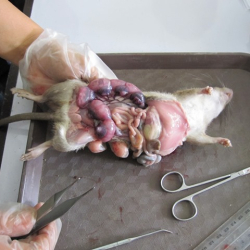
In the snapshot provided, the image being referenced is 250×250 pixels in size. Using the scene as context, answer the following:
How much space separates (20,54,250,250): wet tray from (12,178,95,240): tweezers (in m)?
0.26

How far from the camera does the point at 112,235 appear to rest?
103 cm

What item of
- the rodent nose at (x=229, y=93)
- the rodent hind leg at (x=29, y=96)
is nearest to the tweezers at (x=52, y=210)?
the rodent hind leg at (x=29, y=96)

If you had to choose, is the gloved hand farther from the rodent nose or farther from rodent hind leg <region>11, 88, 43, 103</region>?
the rodent nose

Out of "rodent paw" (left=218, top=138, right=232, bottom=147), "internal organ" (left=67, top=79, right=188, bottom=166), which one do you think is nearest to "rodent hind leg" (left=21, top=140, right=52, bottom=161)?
"internal organ" (left=67, top=79, right=188, bottom=166)

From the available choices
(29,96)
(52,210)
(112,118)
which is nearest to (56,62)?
(29,96)

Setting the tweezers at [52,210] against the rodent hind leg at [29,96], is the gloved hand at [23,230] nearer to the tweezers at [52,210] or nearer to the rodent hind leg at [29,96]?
the tweezers at [52,210]

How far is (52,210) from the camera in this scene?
75cm

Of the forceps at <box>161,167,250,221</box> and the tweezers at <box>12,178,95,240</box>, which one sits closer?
the tweezers at <box>12,178,95,240</box>

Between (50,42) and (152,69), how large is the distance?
454 millimetres

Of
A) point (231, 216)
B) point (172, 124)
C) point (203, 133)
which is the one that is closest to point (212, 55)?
point (203, 133)

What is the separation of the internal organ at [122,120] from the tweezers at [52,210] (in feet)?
0.72

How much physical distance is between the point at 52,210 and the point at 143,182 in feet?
1.45

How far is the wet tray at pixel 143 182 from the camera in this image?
3.42ft

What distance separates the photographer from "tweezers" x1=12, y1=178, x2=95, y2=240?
0.73 metres
